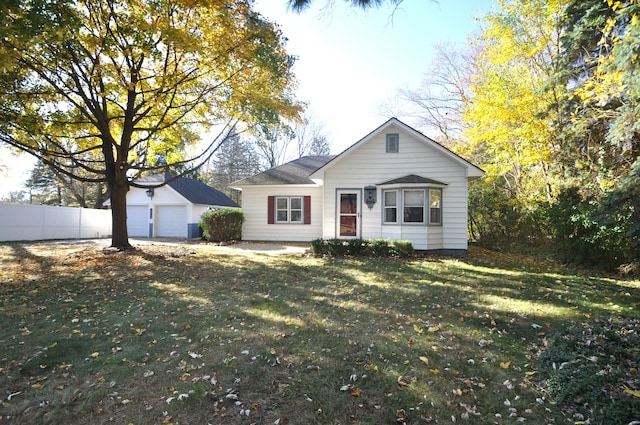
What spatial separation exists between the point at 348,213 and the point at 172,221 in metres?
11.8

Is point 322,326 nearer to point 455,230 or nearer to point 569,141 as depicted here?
point 455,230

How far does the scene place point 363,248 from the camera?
1175 centimetres

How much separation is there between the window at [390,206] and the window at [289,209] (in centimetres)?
469

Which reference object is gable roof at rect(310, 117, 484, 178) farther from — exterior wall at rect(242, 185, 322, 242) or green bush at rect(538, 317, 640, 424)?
green bush at rect(538, 317, 640, 424)

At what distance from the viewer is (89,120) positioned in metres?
11.1

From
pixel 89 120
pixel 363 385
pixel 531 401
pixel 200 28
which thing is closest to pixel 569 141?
pixel 531 401

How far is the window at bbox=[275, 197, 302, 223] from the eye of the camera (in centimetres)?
1636

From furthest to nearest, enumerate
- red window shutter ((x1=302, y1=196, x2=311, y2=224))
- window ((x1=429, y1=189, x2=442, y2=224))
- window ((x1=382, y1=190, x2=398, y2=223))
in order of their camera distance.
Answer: red window shutter ((x1=302, y1=196, x2=311, y2=224))
window ((x1=382, y1=190, x2=398, y2=223))
window ((x1=429, y1=189, x2=442, y2=224))

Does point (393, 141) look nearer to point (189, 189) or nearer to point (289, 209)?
point (289, 209)

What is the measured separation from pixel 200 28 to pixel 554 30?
1294cm

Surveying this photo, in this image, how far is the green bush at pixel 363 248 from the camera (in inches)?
449

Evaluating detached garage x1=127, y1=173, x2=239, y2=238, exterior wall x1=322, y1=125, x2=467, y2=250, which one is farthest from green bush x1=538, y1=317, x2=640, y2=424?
detached garage x1=127, y1=173, x2=239, y2=238

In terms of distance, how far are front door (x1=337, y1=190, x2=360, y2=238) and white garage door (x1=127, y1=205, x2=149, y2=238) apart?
1297cm

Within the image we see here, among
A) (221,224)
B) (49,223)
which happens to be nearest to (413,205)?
(221,224)
